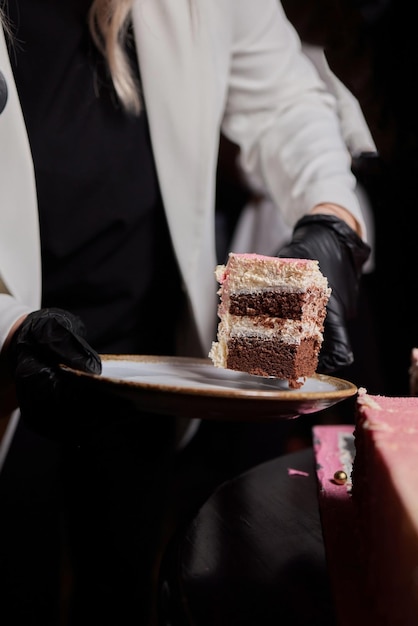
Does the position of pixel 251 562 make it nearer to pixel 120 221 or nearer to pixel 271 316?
pixel 271 316

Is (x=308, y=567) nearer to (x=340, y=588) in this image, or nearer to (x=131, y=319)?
(x=340, y=588)

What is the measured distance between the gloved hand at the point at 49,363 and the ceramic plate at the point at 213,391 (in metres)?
0.02

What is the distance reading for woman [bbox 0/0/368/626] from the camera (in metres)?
0.73

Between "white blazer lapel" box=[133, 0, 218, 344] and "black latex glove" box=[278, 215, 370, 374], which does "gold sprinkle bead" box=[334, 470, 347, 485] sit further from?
"white blazer lapel" box=[133, 0, 218, 344]

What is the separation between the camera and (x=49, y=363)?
67 centimetres

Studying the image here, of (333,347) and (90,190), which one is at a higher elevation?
(90,190)

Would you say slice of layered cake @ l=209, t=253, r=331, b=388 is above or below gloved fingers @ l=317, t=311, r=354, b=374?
above

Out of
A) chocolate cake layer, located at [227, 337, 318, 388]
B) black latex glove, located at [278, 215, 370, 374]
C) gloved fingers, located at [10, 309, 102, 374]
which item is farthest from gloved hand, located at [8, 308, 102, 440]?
black latex glove, located at [278, 215, 370, 374]

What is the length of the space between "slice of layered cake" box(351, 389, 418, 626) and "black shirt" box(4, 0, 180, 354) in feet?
1.34

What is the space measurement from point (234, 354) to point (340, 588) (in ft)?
0.81

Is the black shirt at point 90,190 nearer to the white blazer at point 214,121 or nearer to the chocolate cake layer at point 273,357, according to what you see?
the white blazer at point 214,121

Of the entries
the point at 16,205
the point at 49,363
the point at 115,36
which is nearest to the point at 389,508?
the point at 49,363

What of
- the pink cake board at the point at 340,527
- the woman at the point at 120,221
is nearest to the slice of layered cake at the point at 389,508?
the pink cake board at the point at 340,527

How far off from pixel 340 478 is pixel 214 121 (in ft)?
1.70
